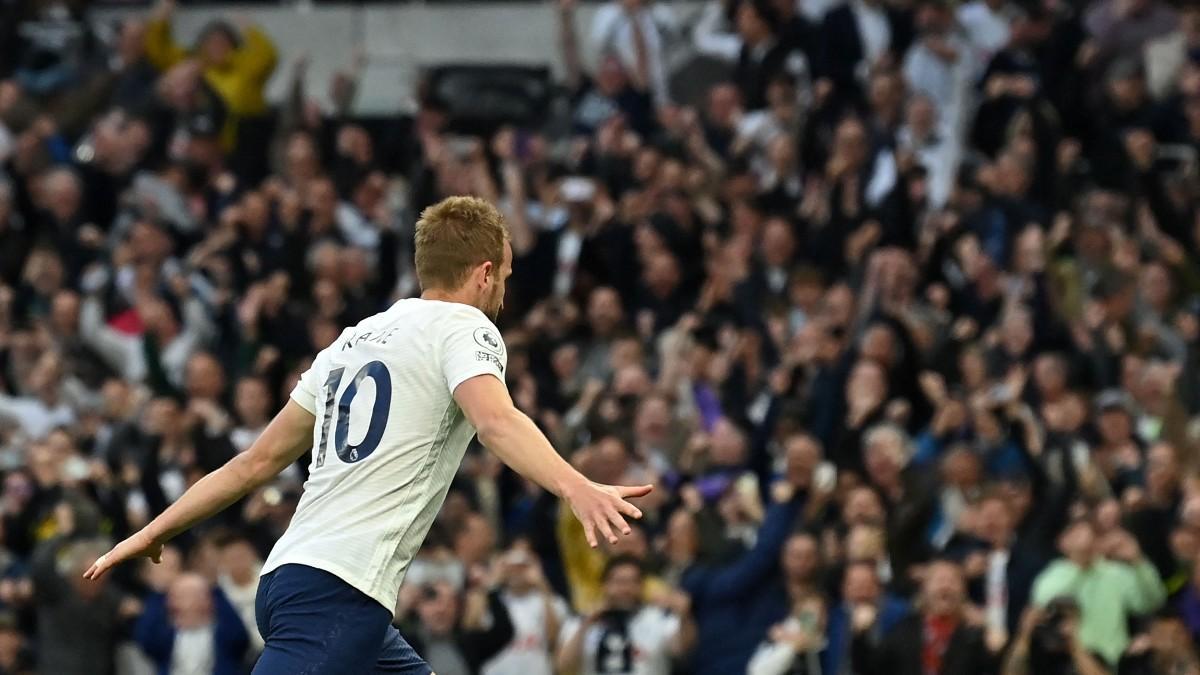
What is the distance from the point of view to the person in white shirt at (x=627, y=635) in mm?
11828

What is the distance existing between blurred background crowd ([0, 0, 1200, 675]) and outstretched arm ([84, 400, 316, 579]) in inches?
217

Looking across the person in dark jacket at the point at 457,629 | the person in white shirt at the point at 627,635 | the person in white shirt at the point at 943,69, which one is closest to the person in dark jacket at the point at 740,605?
the person in white shirt at the point at 627,635

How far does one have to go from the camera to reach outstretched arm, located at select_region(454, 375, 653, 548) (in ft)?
18.1

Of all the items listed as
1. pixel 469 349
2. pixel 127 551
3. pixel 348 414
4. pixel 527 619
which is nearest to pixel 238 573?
pixel 527 619

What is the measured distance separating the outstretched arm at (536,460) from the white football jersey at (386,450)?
127mm

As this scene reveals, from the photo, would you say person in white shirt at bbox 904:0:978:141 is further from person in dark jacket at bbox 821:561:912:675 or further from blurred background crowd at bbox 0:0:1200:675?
person in dark jacket at bbox 821:561:912:675

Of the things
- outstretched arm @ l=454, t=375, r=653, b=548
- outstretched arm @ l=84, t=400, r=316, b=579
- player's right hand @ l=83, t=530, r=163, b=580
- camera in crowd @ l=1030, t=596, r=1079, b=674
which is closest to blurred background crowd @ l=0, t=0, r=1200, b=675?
camera in crowd @ l=1030, t=596, r=1079, b=674

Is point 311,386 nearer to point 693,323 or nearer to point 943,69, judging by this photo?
point 693,323

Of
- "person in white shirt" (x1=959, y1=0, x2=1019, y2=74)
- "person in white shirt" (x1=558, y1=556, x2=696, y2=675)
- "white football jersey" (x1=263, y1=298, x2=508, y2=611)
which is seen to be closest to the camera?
"white football jersey" (x1=263, y1=298, x2=508, y2=611)

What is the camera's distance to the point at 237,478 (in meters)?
6.22

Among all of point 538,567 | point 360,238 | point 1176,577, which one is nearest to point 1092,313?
point 1176,577

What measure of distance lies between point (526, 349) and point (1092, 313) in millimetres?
3434

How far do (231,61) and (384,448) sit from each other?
12.5m

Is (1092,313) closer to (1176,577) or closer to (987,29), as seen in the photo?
(1176,577)
